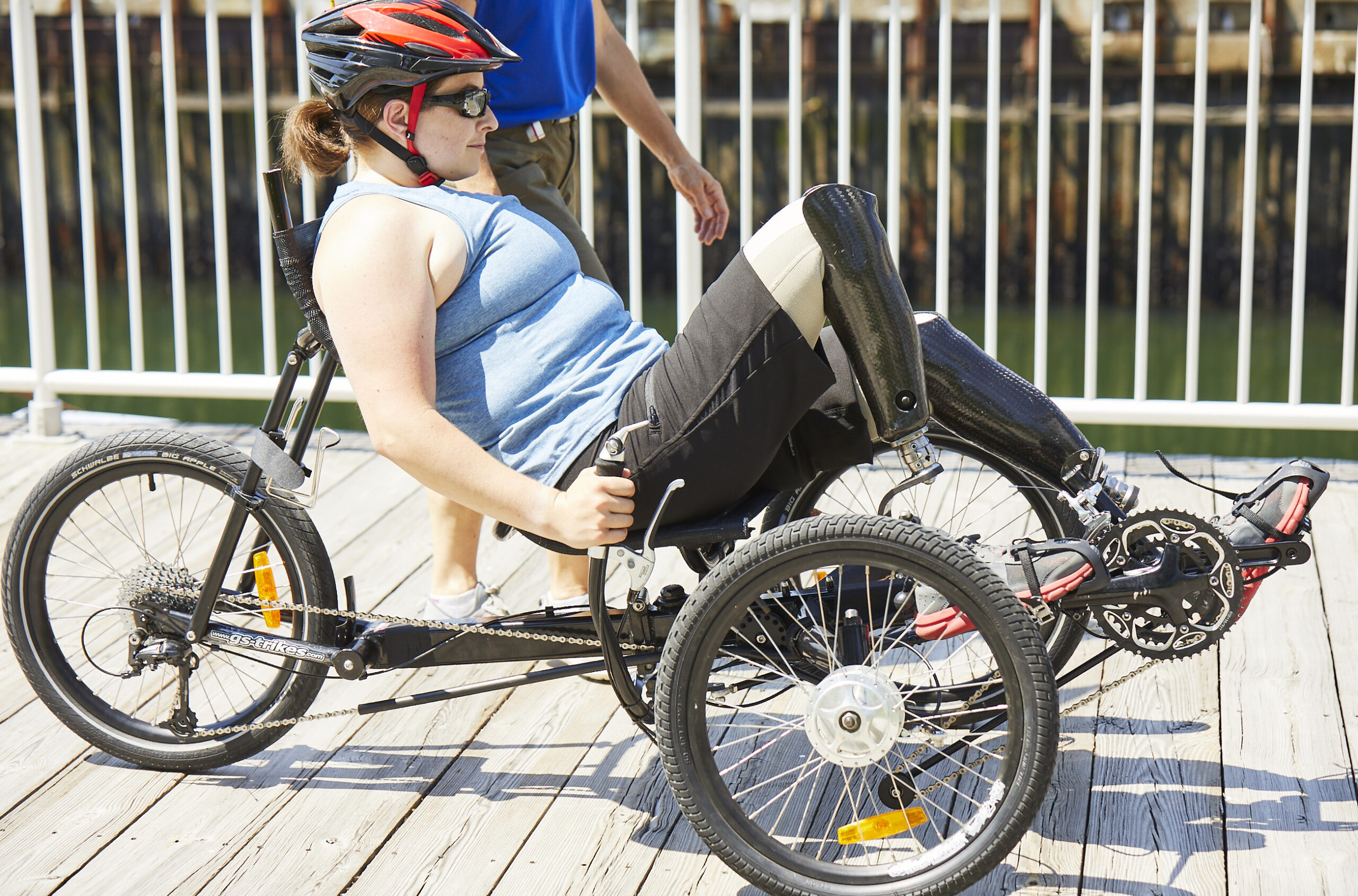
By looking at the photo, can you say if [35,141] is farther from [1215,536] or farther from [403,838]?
[1215,536]

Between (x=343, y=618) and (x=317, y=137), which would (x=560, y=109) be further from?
(x=343, y=618)

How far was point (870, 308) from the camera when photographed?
6.61ft

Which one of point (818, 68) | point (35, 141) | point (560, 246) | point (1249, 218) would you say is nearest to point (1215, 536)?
point (560, 246)

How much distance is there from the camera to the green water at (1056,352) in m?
9.72

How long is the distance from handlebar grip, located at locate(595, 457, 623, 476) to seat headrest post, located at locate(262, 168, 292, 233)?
2.06ft

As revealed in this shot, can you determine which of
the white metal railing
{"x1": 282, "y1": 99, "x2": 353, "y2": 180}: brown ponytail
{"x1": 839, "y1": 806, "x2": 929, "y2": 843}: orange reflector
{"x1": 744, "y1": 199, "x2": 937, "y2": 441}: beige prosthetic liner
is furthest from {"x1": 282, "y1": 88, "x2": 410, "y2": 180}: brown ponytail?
the white metal railing

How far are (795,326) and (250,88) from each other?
16.6m

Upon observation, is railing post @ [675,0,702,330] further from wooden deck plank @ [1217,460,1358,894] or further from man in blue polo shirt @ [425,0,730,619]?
wooden deck plank @ [1217,460,1358,894]

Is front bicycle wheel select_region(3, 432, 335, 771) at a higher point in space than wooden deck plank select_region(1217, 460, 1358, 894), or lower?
higher

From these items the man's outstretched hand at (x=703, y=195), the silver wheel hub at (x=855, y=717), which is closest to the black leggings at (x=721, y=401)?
the silver wheel hub at (x=855, y=717)

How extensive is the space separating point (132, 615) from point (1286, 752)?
1.94 m

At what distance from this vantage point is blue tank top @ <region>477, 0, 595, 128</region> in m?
2.82

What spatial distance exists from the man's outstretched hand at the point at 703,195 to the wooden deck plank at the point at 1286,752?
4.48 ft

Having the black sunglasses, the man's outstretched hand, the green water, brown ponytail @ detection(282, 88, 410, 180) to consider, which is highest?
the black sunglasses
